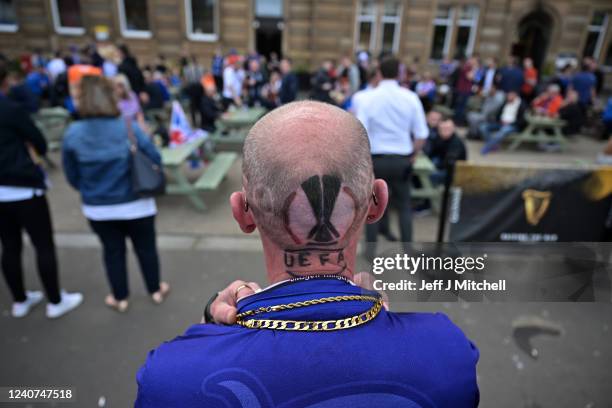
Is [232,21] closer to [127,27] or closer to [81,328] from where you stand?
[127,27]

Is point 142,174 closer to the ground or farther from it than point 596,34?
closer to the ground

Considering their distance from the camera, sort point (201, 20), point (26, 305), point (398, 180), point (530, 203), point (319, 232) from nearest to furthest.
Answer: point (319, 232) < point (26, 305) < point (530, 203) < point (398, 180) < point (201, 20)

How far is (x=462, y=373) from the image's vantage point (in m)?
0.85

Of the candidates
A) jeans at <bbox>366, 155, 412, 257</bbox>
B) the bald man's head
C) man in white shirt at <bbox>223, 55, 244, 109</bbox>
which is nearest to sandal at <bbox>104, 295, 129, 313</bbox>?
jeans at <bbox>366, 155, 412, 257</bbox>

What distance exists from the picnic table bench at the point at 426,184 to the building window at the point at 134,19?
51.4 ft

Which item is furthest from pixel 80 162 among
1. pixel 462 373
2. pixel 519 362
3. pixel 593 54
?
pixel 593 54

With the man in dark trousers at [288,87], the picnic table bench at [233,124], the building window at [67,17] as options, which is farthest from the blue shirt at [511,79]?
the building window at [67,17]

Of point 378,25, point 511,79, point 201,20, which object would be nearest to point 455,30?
point 378,25

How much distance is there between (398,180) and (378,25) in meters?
15.7

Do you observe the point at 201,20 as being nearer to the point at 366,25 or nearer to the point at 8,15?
the point at 366,25

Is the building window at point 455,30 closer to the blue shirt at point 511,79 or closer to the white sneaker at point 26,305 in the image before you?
the blue shirt at point 511,79

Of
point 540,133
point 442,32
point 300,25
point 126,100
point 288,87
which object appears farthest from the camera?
point 442,32

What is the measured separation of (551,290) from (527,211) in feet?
8.65

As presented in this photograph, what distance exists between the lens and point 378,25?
1755cm
